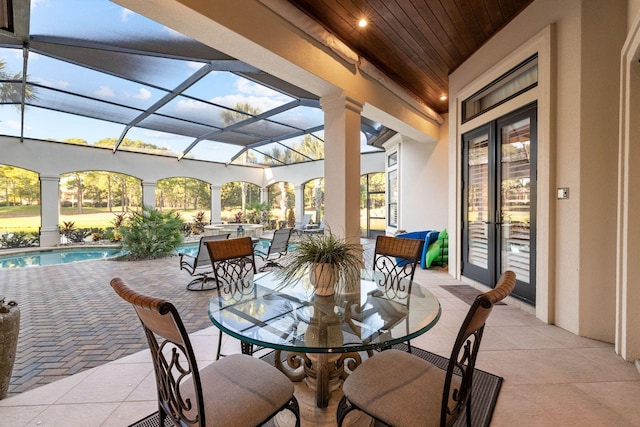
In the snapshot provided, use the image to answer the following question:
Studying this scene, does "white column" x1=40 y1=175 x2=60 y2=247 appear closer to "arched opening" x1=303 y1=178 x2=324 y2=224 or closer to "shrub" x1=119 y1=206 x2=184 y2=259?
"shrub" x1=119 y1=206 x2=184 y2=259

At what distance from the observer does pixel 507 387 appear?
189cm

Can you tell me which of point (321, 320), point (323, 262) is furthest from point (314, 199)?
point (321, 320)

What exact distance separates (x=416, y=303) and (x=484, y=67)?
3655 mm

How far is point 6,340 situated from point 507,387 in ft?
10.5

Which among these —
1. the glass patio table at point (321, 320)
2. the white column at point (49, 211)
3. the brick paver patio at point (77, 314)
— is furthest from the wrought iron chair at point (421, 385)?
the white column at point (49, 211)

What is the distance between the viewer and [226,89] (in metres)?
6.11

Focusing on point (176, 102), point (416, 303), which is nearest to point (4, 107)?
point (176, 102)

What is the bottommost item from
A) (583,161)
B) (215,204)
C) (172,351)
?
(172,351)

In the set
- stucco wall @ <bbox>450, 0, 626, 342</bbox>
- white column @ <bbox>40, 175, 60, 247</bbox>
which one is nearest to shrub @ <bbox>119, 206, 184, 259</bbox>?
white column @ <bbox>40, 175, 60, 247</bbox>

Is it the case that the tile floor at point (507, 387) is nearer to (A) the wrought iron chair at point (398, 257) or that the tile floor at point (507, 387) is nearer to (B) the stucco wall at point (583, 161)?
(B) the stucco wall at point (583, 161)

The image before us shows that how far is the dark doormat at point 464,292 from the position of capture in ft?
12.2

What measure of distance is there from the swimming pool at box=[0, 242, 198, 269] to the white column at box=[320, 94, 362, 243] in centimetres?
599

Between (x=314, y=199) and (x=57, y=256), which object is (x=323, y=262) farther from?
(x=314, y=199)

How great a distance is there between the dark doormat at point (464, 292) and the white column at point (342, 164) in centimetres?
158
